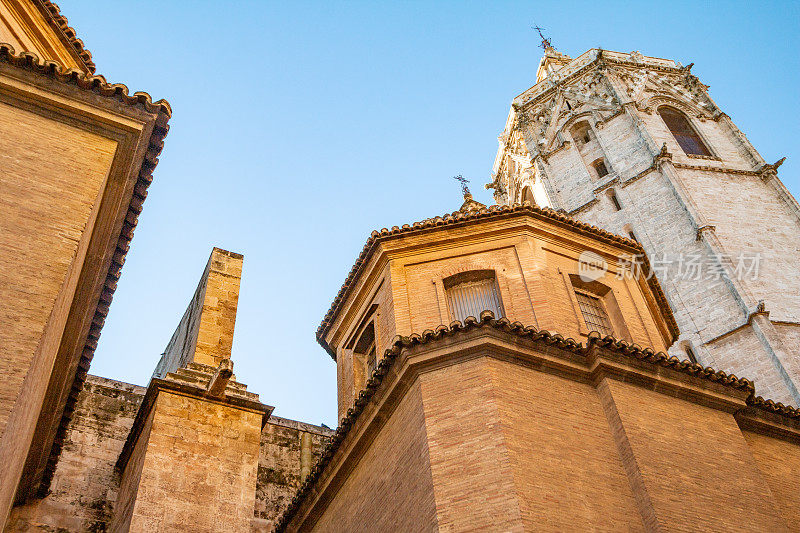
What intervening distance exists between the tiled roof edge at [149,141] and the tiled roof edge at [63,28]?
3365 millimetres

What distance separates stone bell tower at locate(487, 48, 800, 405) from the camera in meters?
22.3

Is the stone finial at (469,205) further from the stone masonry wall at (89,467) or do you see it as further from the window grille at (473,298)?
the stone masonry wall at (89,467)

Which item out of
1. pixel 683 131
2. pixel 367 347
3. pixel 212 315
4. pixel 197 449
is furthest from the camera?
pixel 683 131

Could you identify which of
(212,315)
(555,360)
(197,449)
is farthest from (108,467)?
(555,360)

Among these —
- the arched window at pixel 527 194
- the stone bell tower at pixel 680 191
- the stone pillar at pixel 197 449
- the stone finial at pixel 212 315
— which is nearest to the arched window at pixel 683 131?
the stone bell tower at pixel 680 191

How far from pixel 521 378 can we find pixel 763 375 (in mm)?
13724

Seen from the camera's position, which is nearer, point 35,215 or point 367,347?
point 35,215

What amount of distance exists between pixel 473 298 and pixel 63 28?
717 cm

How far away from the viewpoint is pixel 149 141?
8.86 m

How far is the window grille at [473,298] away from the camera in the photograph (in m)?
12.0

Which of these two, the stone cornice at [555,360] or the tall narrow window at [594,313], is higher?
the tall narrow window at [594,313]

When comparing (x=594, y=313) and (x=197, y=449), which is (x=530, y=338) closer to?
(x=594, y=313)

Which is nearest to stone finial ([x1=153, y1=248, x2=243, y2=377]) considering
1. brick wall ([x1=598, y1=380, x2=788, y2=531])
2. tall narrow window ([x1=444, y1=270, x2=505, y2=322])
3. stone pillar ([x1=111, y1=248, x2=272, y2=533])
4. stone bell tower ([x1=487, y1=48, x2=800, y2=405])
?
stone pillar ([x1=111, y1=248, x2=272, y2=533])

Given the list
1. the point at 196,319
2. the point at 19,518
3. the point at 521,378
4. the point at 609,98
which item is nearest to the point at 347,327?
the point at 196,319
